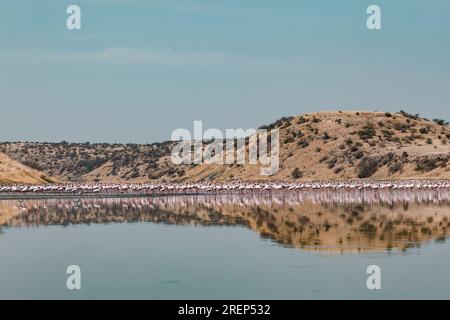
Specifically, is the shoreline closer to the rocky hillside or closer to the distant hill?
the rocky hillside

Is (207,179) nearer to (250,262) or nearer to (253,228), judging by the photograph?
(253,228)

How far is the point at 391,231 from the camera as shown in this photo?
4162 cm

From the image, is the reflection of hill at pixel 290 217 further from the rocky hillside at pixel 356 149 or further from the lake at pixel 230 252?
the rocky hillside at pixel 356 149

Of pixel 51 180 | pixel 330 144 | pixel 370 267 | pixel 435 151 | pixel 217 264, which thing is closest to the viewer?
pixel 370 267

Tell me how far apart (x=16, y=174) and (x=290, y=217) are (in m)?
70.7

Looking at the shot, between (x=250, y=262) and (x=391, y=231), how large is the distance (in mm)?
11204

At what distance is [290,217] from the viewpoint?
52.7 m

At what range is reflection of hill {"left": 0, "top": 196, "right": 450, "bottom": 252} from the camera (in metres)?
39.1

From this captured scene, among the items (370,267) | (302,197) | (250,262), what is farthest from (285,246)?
(302,197)

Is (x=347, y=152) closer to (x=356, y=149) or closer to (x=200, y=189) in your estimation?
(x=356, y=149)

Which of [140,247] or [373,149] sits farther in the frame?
[373,149]

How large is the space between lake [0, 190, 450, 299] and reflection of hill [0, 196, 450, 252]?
0.07 m

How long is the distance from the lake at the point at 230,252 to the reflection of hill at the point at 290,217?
68 mm

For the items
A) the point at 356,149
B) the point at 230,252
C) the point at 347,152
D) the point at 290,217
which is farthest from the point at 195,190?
the point at 230,252
